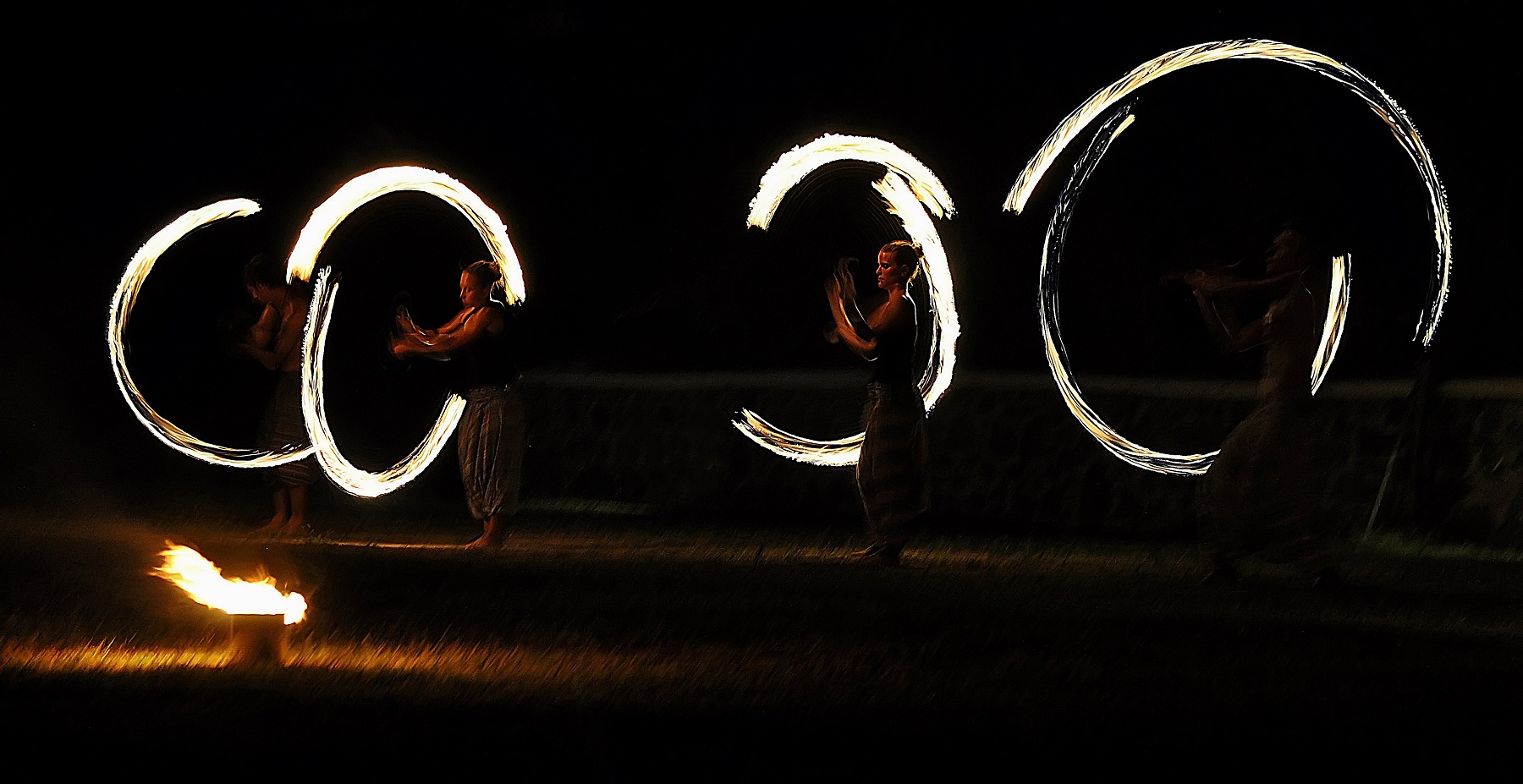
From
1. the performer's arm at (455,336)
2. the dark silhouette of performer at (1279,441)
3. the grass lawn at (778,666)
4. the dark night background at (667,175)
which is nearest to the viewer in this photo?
the grass lawn at (778,666)

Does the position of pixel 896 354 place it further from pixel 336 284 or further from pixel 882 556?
pixel 336 284

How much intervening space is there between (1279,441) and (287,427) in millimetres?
5527

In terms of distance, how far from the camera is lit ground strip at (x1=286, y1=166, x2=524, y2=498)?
11.4m

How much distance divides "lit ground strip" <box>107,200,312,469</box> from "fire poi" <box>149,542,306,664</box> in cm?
508

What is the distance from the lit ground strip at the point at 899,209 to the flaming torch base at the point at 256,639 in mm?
4918

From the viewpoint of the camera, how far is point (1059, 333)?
1130 centimetres

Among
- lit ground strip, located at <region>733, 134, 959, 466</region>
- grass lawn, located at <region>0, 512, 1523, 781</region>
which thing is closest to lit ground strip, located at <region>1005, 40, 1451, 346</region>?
lit ground strip, located at <region>733, 134, 959, 466</region>

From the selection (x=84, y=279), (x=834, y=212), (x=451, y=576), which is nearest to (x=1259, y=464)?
(x=451, y=576)

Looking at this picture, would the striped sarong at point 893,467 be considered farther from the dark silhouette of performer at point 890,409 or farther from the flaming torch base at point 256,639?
the flaming torch base at point 256,639

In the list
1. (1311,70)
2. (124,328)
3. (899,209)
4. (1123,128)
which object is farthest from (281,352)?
(1311,70)

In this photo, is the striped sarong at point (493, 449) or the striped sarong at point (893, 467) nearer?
the striped sarong at point (893, 467)

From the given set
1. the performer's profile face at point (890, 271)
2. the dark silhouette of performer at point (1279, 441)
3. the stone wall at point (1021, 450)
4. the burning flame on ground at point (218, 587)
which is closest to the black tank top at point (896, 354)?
the performer's profile face at point (890, 271)

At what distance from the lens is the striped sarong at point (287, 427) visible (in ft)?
38.3

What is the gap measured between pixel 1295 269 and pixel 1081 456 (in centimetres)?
326
